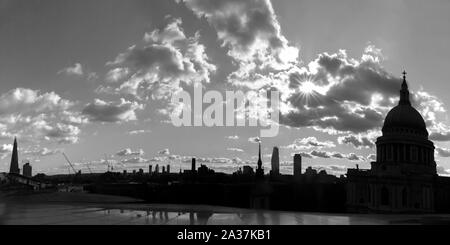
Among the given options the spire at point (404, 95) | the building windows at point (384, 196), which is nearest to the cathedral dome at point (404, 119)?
the spire at point (404, 95)

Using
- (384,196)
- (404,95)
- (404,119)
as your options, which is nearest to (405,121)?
(404,119)

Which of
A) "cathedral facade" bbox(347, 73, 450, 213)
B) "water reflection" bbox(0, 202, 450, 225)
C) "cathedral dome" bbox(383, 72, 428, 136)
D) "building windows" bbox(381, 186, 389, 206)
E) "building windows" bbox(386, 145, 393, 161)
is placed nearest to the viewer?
"water reflection" bbox(0, 202, 450, 225)

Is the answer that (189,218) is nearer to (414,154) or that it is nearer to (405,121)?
(414,154)

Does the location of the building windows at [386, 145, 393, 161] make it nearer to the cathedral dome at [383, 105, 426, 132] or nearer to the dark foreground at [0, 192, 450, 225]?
the cathedral dome at [383, 105, 426, 132]

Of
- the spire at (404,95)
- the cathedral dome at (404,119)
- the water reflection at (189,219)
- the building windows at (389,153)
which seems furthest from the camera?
the spire at (404,95)

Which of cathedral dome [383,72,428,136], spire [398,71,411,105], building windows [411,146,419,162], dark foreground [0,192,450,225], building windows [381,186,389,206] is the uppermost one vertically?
spire [398,71,411,105]

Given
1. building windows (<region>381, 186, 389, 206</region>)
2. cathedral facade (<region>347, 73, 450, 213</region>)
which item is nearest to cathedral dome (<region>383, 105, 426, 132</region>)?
cathedral facade (<region>347, 73, 450, 213</region>)

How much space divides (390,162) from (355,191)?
38.0 ft

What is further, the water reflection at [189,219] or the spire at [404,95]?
the spire at [404,95]

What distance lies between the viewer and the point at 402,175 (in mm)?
96188

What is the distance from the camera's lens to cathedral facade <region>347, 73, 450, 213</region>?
9500 cm

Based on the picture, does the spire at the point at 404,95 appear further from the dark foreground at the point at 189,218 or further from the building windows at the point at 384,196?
the dark foreground at the point at 189,218

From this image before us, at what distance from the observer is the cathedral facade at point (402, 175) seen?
95000mm
